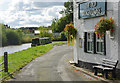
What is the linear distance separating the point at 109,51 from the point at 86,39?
8.31 feet

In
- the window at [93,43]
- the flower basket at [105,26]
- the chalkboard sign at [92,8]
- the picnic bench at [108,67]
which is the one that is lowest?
the picnic bench at [108,67]

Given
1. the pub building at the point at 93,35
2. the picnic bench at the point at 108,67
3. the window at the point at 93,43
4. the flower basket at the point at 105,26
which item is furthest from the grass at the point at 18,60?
the flower basket at the point at 105,26

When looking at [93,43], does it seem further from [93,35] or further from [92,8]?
[92,8]

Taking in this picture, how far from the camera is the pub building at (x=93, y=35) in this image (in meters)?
9.57

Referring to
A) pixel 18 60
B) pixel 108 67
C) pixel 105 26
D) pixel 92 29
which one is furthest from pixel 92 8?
pixel 18 60

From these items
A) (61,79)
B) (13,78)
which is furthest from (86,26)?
(13,78)

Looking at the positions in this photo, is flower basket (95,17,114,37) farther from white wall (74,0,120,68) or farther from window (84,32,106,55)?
window (84,32,106,55)

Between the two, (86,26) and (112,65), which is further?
(86,26)

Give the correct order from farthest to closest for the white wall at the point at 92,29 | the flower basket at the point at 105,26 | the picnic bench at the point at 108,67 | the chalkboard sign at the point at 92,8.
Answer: the chalkboard sign at the point at 92,8
the white wall at the point at 92,29
the flower basket at the point at 105,26
the picnic bench at the point at 108,67

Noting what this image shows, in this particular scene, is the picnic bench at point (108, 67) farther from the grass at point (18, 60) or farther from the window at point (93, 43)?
the grass at point (18, 60)

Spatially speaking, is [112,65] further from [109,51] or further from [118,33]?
[118,33]

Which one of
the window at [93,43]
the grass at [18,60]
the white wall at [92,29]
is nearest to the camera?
the white wall at [92,29]

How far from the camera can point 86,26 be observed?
1204 cm

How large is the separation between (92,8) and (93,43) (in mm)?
2202
